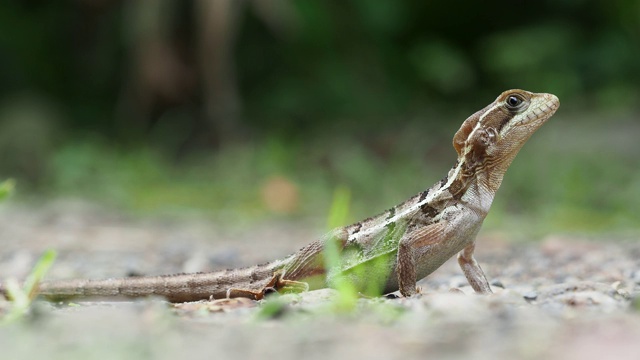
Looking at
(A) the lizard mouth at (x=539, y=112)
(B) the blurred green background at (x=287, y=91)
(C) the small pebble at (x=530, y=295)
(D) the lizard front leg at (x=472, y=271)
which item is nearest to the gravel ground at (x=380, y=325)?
(C) the small pebble at (x=530, y=295)

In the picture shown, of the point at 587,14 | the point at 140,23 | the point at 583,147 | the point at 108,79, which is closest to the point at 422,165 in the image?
the point at 583,147

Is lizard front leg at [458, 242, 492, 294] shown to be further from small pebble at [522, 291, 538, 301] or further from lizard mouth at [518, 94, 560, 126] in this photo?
lizard mouth at [518, 94, 560, 126]

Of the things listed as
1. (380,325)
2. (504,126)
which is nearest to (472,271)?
(504,126)

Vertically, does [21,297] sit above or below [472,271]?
below

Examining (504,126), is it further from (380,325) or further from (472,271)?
(380,325)

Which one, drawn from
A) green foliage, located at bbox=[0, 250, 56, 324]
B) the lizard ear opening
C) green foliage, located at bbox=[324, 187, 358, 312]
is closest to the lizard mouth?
the lizard ear opening

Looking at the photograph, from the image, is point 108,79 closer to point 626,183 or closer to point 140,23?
point 140,23

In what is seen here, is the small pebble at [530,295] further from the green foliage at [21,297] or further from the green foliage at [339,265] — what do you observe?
the green foliage at [21,297]
